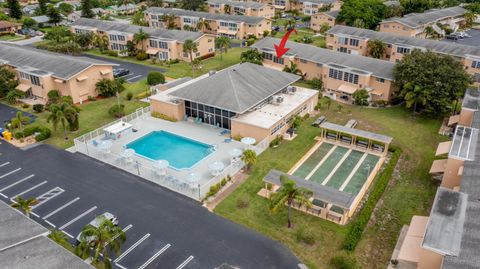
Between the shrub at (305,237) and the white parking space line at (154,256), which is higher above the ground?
the shrub at (305,237)

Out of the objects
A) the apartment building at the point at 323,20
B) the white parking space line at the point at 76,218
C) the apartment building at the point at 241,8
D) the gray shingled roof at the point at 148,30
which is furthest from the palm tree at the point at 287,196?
the apartment building at the point at 241,8

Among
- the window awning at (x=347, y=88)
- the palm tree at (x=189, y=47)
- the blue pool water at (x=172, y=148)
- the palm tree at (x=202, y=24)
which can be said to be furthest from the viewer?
the palm tree at (x=202, y=24)

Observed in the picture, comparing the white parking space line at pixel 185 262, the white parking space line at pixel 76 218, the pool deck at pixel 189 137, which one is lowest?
the white parking space line at pixel 185 262

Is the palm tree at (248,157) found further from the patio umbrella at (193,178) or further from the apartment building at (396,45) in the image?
the apartment building at (396,45)

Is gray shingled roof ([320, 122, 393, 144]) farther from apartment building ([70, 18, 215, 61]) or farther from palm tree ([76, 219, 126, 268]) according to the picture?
apartment building ([70, 18, 215, 61])

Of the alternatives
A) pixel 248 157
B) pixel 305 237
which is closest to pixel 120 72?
pixel 248 157

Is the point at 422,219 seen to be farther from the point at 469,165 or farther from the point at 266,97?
the point at 266,97

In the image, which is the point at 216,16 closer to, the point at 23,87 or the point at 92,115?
the point at 23,87

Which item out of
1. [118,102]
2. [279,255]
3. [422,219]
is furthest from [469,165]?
[118,102]
